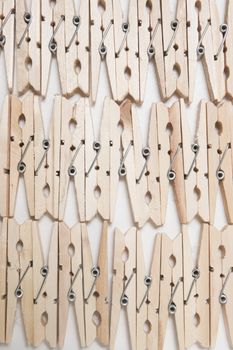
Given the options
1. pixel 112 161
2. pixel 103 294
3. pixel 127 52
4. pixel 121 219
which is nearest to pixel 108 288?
pixel 103 294

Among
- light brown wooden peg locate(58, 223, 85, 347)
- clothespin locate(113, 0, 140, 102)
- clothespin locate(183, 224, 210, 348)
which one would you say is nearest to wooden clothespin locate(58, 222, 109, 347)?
light brown wooden peg locate(58, 223, 85, 347)

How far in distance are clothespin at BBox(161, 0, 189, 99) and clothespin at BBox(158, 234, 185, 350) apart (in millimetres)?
269

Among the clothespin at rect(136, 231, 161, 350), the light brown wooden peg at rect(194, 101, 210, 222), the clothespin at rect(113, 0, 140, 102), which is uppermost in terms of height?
the clothespin at rect(113, 0, 140, 102)

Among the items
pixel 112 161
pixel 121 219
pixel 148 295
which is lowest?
pixel 148 295

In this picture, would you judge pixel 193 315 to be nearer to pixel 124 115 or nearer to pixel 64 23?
pixel 124 115

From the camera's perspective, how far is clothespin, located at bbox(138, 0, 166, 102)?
0.96m

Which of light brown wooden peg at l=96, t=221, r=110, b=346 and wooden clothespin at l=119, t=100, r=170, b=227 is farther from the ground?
wooden clothespin at l=119, t=100, r=170, b=227

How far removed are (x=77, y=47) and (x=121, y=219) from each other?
→ 12.6 inches

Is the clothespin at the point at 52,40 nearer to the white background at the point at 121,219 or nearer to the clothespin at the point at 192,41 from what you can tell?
the white background at the point at 121,219

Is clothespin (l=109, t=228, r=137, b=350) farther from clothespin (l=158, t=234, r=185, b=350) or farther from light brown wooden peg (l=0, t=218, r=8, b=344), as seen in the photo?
light brown wooden peg (l=0, t=218, r=8, b=344)

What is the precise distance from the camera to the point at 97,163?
0.94m

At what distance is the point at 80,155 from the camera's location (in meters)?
0.94

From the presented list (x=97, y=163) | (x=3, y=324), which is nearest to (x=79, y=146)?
(x=97, y=163)

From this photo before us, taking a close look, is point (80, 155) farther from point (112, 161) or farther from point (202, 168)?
point (202, 168)
